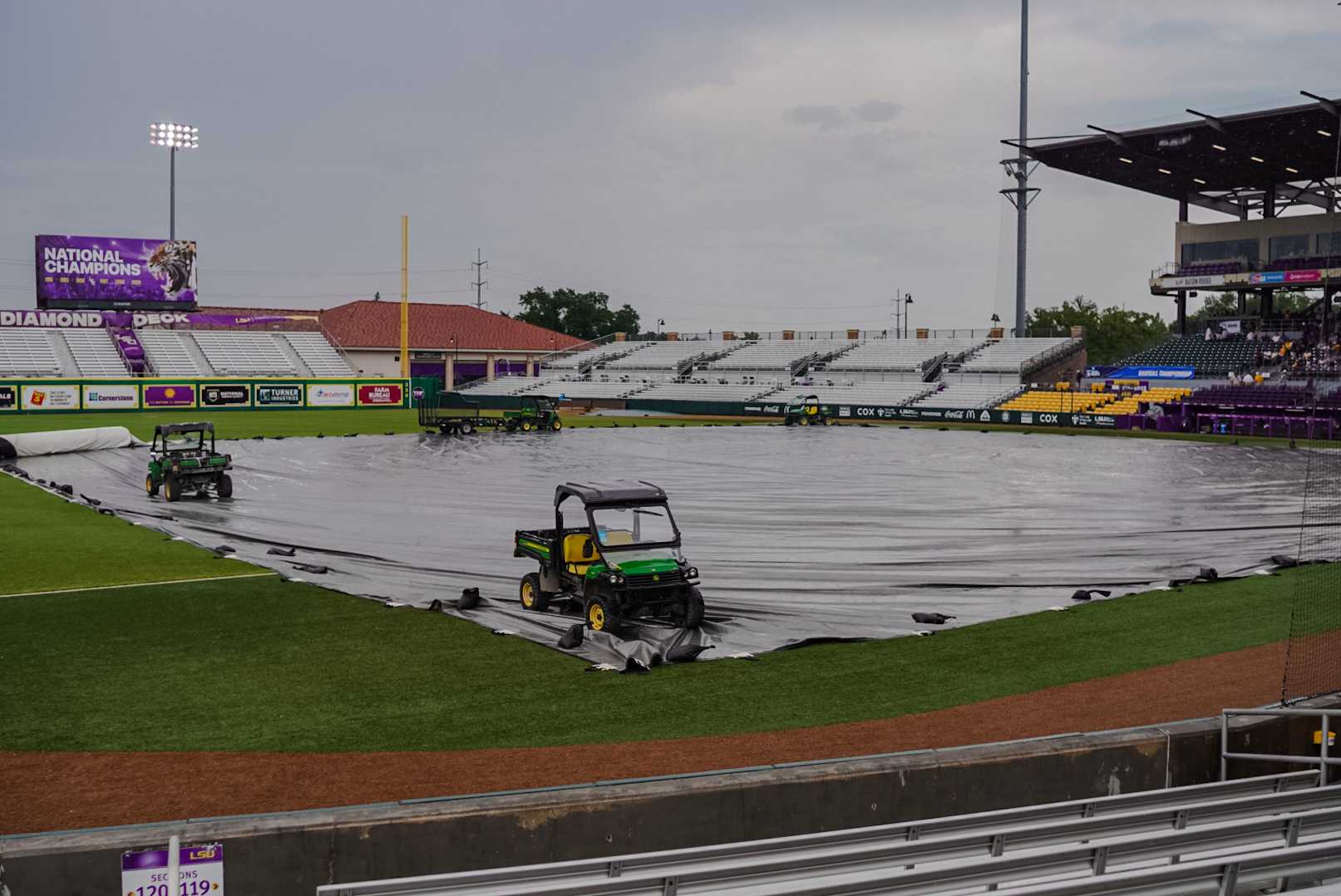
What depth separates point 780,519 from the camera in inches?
994

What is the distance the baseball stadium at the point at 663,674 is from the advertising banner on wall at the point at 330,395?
39282mm

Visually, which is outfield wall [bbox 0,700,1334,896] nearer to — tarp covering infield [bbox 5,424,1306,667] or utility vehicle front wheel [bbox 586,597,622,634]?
tarp covering infield [bbox 5,424,1306,667]

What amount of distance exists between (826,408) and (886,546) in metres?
55.7

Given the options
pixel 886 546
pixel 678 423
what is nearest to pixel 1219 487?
pixel 886 546

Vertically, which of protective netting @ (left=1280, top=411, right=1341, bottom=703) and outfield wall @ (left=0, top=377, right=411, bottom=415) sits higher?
outfield wall @ (left=0, top=377, right=411, bottom=415)

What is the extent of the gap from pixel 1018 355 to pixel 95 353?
218 ft

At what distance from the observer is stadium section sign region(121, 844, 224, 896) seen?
19.7 ft

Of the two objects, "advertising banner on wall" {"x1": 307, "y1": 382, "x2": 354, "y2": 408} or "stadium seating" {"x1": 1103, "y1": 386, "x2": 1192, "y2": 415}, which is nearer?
"stadium seating" {"x1": 1103, "y1": 386, "x2": 1192, "y2": 415}

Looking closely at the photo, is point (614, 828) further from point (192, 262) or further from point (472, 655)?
point (192, 262)

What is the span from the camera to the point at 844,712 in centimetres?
1136

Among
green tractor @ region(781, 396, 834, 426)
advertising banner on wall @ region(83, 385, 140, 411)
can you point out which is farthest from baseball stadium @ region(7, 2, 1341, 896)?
advertising banner on wall @ region(83, 385, 140, 411)

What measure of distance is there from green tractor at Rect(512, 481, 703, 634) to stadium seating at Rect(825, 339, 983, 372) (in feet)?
234

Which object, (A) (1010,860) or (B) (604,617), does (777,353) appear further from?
(A) (1010,860)

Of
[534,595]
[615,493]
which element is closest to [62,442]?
[534,595]
